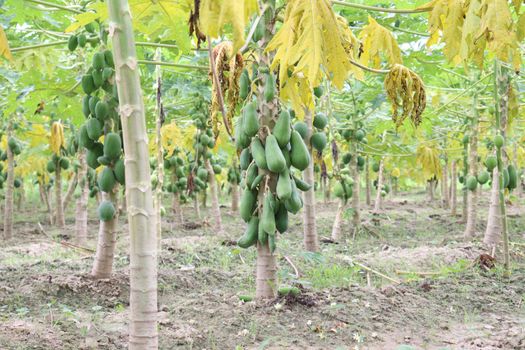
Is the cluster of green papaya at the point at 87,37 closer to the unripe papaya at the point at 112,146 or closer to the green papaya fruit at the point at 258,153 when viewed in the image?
the unripe papaya at the point at 112,146

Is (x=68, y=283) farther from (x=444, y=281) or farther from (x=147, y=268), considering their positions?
(x=444, y=281)

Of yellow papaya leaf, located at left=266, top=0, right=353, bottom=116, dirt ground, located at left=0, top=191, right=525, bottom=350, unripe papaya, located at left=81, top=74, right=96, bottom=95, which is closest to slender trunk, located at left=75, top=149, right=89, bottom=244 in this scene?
dirt ground, located at left=0, top=191, right=525, bottom=350

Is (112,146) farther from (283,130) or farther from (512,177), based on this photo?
(512,177)

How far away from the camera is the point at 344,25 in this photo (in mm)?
3643

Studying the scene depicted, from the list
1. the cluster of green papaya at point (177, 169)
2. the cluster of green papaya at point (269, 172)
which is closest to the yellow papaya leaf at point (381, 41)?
the cluster of green papaya at point (269, 172)

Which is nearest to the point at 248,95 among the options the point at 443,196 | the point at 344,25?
the point at 344,25

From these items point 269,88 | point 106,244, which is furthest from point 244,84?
point 106,244

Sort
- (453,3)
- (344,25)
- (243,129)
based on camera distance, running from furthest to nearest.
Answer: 1. (344,25)
2. (243,129)
3. (453,3)

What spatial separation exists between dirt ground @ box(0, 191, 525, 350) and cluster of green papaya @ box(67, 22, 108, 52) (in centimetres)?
165

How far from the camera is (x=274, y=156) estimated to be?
3098 mm

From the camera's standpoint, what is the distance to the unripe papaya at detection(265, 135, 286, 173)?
10.1 feet

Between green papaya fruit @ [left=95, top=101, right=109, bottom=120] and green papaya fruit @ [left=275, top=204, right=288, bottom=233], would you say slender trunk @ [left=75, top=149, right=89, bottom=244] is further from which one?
green papaya fruit @ [left=275, top=204, right=288, bottom=233]

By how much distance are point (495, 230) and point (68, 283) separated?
14.5 feet

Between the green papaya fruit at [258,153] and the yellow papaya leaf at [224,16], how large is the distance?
136 cm
